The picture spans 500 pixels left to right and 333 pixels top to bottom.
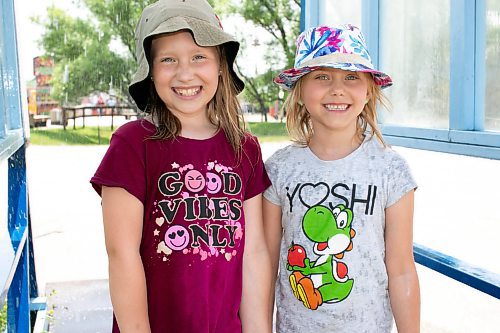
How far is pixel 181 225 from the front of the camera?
139 centimetres

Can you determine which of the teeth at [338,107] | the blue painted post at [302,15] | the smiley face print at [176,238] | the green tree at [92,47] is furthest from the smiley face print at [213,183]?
the green tree at [92,47]

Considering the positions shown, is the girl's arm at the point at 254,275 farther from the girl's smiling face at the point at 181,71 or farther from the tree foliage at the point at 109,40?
the tree foliage at the point at 109,40

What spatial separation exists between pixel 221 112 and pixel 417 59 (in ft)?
3.09

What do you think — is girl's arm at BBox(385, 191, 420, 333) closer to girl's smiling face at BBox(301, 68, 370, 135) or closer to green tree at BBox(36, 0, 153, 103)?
girl's smiling face at BBox(301, 68, 370, 135)

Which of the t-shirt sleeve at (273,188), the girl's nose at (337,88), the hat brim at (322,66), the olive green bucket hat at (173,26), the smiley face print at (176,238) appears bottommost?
the smiley face print at (176,238)

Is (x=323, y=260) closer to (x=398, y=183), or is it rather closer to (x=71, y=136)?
(x=398, y=183)

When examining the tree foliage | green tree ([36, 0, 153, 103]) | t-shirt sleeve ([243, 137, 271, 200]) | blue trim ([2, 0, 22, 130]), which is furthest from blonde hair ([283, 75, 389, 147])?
green tree ([36, 0, 153, 103])

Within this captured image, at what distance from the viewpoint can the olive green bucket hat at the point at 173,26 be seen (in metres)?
1.39

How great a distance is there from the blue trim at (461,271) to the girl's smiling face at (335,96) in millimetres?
465

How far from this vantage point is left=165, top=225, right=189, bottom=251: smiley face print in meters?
1.39

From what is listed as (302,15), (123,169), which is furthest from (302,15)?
(123,169)

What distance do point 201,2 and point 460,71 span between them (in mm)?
796

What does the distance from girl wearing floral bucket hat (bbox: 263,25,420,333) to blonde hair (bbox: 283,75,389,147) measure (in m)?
0.04

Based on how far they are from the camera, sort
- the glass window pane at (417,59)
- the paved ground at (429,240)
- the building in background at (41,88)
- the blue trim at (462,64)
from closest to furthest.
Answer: the blue trim at (462,64) → the glass window pane at (417,59) → the paved ground at (429,240) → the building in background at (41,88)
